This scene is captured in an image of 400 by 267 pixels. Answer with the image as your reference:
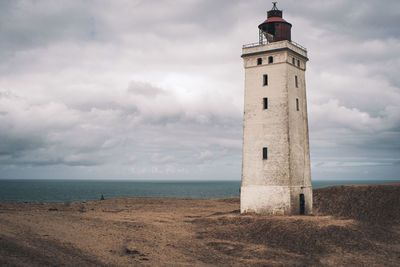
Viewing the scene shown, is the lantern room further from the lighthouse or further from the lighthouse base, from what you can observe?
the lighthouse base

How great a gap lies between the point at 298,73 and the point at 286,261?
1892 cm

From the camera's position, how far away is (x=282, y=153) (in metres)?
29.5

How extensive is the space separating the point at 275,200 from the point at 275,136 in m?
5.48

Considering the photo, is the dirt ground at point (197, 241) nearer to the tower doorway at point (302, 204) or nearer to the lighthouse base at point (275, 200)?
the lighthouse base at point (275, 200)

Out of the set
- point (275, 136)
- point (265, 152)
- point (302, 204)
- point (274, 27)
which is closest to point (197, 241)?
point (265, 152)

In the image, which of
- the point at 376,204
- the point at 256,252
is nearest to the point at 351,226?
the point at 256,252

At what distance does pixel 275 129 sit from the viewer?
3002 centimetres

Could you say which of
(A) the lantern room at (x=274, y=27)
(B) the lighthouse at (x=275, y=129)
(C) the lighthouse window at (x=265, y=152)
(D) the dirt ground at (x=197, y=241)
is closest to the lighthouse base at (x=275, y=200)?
(B) the lighthouse at (x=275, y=129)

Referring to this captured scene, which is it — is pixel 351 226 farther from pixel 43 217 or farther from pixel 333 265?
pixel 43 217

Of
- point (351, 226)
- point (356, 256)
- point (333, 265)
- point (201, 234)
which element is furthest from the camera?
point (201, 234)

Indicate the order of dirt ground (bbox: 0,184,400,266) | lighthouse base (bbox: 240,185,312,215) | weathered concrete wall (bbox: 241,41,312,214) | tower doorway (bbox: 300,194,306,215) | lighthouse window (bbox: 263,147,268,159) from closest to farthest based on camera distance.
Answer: dirt ground (bbox: 0,184,400,266), lighthouse base (bbox: 240,185,312,215), weathered concrete wall (bbox: 241,41,312,214), lighthouse window (bbox: 263,147,268,159), tower doorway (bbox: 300,194,306,215)

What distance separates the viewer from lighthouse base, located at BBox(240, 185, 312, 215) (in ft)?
95.4

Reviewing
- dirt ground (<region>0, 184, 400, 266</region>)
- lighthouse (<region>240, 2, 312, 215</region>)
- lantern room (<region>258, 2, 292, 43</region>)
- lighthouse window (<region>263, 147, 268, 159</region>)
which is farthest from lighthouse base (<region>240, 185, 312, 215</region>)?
lantern room (<region>258, 2, 292, 43</region>)

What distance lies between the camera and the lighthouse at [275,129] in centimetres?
2950
